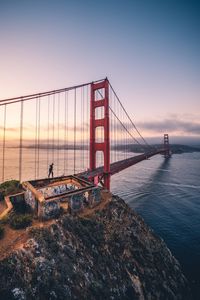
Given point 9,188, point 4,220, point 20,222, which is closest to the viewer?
point 20,222

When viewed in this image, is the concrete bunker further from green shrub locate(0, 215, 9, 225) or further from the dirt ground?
green shrub locate(0, 215, 9, 225)

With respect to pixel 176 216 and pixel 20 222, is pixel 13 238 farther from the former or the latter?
pixel 176 216

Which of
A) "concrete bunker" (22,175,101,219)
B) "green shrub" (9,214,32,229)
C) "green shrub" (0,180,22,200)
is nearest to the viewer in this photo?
"green shrub" (9,214,32,229)

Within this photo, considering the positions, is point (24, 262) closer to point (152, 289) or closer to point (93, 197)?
point (93, 197)

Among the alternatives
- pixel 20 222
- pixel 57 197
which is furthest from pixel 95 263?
pixel 20 222

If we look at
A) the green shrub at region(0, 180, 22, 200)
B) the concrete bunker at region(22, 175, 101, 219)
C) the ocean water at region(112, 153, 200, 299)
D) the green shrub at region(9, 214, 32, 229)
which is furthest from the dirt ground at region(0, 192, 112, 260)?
the ocean water at region(112, 153, 200, 299)

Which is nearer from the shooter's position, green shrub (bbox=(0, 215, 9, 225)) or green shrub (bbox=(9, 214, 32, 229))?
green shrub (bbox=(9, 214, 32, 229))

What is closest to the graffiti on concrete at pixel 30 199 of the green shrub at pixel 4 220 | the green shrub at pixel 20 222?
the green shrub at pixel 20 222

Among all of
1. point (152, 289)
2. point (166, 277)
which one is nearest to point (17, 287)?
point (152, 289)
